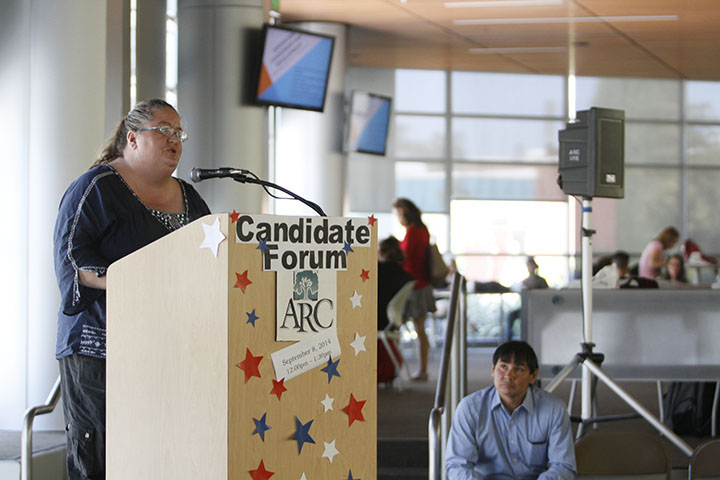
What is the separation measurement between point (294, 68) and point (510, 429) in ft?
14.5

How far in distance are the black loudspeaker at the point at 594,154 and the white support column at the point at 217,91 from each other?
108 inches

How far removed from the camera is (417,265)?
810 cm

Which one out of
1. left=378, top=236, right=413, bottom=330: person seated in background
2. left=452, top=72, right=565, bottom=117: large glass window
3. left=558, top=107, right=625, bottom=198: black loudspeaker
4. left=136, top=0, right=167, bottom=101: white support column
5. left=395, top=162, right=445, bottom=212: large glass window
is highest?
left=452, top=72, right=565, bottom=117: large glass window

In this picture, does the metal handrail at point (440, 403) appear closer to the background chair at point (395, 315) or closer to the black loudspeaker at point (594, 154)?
the black loudspeaker at point (594, 154)

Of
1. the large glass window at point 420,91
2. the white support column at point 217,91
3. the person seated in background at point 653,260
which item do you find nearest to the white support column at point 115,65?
the white support column at point 217,91

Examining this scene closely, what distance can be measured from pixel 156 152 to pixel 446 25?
7458mm

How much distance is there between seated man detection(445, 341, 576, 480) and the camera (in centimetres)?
360

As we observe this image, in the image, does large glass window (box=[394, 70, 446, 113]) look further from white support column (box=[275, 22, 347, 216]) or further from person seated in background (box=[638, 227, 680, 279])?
person seated in background (box=[638, 227, 680, 279])

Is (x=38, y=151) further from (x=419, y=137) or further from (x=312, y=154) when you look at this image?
(x=419, y=137)

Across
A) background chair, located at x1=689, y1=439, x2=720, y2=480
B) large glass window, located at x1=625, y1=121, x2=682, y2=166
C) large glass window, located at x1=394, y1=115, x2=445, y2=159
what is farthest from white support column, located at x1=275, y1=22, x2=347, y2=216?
background chair, located at x1=689, y1=439, x2=720, y2=480

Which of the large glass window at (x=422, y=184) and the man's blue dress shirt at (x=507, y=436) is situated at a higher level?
the large glass window at (x=422, y=184)

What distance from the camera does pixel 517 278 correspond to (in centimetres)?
1269

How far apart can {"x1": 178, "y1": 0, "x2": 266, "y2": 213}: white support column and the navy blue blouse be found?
13.4ft

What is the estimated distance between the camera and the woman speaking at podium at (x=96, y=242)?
235 cm
